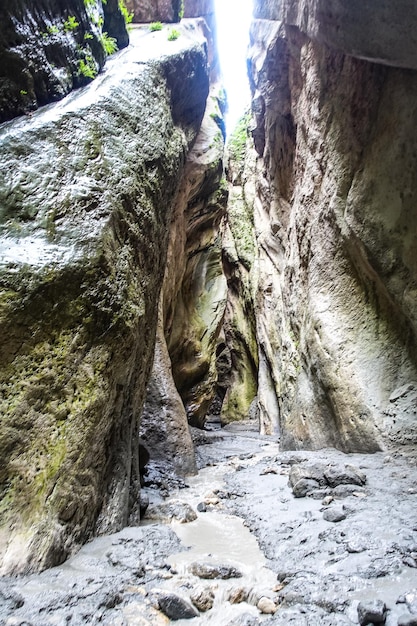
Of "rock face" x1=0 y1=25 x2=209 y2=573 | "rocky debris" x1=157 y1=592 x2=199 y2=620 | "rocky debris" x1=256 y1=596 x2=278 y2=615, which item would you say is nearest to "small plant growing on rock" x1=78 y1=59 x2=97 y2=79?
"rock face" x1=0 y1=25 x2=209 y2=573

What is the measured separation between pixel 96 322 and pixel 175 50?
260 inches

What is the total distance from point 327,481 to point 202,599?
2726mm

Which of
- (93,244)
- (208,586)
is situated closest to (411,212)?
(93,244)

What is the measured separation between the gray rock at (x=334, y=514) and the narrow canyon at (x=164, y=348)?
0.9 inches

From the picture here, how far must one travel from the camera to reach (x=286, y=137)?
12570 mm

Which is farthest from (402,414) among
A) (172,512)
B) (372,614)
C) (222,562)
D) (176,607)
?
(176,607)

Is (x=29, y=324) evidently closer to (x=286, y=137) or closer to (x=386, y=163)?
(x=386, y=163)

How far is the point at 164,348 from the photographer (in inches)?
374

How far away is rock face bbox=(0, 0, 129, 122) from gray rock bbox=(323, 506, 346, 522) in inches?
209

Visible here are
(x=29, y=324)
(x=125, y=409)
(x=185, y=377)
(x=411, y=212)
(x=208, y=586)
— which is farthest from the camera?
(x=185, y=377)

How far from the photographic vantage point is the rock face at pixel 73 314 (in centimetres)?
348

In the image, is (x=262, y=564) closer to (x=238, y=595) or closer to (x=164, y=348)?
(x=238, y=595)

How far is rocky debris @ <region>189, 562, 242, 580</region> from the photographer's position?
3219 mm

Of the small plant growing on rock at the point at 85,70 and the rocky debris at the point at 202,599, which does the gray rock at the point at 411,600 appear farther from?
the small plant growing on rock at the point at 85,70
